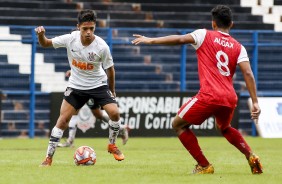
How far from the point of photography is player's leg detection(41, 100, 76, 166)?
1196 cm

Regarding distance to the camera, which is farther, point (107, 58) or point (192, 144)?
point (107, 58)

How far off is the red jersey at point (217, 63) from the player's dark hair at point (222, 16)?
11 centimetres

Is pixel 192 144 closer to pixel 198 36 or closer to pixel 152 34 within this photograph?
pixel 198 36

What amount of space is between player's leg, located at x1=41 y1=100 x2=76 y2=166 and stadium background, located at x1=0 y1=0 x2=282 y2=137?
27.9 ft

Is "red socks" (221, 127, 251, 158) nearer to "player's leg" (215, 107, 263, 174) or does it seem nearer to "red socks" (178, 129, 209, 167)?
"player's leg" (215, 107, 263, 174)

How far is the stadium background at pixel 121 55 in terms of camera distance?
21312 millimetres

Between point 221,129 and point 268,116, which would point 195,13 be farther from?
point 221,129

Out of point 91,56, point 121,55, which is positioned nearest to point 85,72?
point 91,56

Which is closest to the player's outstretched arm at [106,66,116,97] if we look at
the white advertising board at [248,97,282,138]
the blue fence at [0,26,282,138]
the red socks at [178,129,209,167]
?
the red socks at [178,129,209,167]

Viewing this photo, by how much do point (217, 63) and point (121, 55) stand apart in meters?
11.6

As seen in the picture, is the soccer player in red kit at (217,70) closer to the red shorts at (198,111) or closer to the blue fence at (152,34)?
the red shorts at (198,111)

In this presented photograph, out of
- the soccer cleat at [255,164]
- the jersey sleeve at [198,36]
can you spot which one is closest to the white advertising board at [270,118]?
the soccer cleat at [255,164]

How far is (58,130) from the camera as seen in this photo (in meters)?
12.1

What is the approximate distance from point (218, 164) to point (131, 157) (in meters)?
1.93
